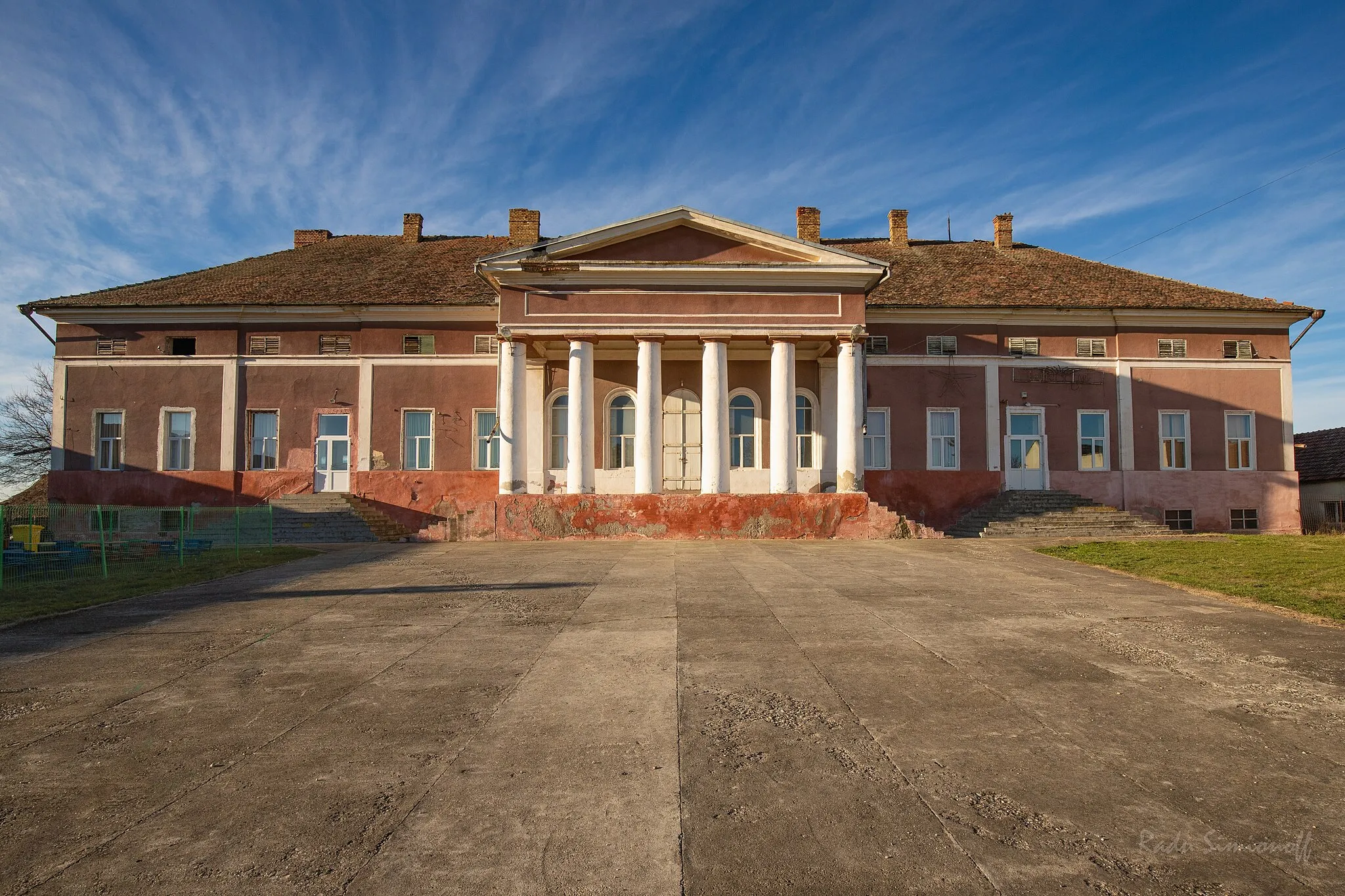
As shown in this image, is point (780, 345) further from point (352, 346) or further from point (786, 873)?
point (786, 873)

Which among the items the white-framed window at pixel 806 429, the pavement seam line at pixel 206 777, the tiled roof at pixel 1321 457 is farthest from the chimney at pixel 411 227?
the tiled roof at pixel 1321 457

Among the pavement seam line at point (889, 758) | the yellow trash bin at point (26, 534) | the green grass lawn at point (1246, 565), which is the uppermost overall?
the yellow trash bin at point (26, 534)

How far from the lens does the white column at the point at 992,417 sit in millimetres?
23859

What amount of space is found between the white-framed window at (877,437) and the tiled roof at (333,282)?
506 inches

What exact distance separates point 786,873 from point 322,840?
1.91m

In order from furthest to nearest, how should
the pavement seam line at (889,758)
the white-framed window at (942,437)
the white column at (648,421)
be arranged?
1. the white-framed window at (942,437)
2. the white column at (648,421)
3. the pavement seam line at (889,758)

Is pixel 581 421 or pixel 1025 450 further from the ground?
pixel 581 421

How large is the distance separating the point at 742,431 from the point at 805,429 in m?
2.03

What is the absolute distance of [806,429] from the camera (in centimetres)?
2358

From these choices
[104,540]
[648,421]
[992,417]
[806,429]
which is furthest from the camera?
[992,417]

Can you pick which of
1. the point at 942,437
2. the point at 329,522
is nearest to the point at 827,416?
the point at 942,437

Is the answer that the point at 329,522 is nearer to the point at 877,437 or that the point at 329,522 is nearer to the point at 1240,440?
the point at 877,437

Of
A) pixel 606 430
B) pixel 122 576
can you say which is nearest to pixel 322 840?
pixel 122 576

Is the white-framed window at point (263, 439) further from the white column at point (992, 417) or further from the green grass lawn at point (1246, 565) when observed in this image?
the white column at point (992, 417)
